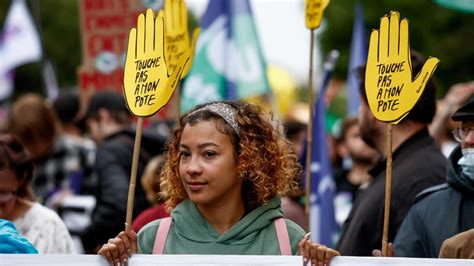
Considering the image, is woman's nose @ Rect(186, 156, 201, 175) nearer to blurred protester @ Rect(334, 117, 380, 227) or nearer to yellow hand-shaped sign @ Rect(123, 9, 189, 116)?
yellow hand-shaped sign @ Rect(123, 9, 189, 116)

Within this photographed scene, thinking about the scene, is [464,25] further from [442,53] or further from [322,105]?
[322,105]

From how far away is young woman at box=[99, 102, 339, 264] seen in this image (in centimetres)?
489

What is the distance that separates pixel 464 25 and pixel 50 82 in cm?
2269

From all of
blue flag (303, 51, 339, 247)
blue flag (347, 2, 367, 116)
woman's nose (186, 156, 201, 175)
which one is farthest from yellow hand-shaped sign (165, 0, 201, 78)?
blue flag (347, 2, 367, 116)

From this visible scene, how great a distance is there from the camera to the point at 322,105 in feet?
30.2

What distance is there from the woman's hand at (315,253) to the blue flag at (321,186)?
12.6 feet

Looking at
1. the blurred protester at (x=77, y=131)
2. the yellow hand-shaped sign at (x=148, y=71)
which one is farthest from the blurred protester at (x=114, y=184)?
the yellow hand-shaped sign at (x=148, y=71)

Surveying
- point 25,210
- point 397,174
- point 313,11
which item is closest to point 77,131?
point 25,210

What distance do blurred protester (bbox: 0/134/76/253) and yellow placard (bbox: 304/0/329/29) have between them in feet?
5.05

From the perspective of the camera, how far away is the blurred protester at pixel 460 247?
4.79 metres

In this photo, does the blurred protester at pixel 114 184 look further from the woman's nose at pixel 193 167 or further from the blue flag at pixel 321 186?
the woman's nose at pixel 193 167

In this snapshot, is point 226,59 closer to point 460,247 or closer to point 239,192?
point 239,192

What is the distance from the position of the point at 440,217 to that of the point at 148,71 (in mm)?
1621

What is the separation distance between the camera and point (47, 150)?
948 centimetres
